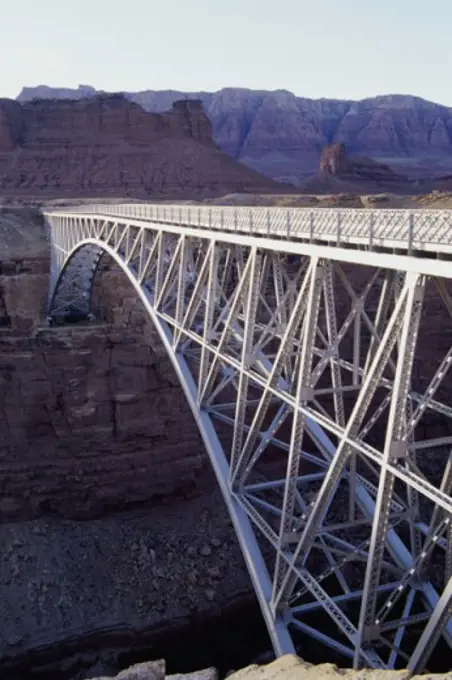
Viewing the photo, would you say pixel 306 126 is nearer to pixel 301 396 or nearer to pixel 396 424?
pixel 301 396

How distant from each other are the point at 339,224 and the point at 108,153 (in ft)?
259

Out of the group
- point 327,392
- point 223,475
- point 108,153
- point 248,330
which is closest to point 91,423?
point 223,475

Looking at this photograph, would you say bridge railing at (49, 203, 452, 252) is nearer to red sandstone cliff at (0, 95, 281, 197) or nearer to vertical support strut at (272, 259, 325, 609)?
vertical support strut at (272, 259, 325, 609)

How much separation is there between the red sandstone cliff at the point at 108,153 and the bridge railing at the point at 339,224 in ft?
213

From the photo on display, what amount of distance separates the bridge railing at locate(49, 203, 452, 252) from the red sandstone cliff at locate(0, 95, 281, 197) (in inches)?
2551

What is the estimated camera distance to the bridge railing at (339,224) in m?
9.95

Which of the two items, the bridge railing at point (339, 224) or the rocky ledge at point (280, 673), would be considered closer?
the rocky ledge at point (280, 673)

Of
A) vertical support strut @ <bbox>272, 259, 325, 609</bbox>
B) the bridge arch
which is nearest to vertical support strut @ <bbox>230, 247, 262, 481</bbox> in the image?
the bridge arch

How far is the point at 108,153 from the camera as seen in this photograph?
86.3m

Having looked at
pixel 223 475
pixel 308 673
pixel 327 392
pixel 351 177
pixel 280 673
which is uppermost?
pixel 351 177

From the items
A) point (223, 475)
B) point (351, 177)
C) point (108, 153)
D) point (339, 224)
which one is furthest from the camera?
point (351, 177)

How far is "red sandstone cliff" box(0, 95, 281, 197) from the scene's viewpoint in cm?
8306

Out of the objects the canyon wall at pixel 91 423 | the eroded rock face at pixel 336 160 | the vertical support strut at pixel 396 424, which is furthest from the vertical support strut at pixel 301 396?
the eroded rock face at pixel 336 160

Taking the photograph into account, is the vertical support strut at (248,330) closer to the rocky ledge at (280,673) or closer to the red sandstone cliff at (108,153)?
the rocky ledge at (280,673)
